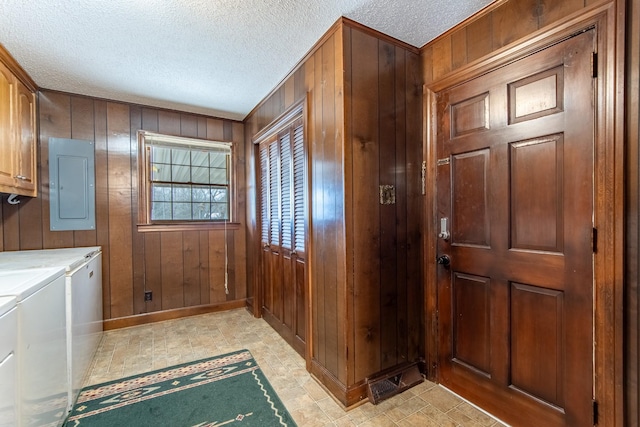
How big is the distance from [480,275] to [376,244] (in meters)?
0.68


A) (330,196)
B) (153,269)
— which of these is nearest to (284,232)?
(330,196)

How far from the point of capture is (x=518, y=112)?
1.57 m

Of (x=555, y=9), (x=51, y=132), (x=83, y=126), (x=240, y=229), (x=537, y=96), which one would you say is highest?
(x=555, y=9)

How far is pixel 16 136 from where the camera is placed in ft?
7.56

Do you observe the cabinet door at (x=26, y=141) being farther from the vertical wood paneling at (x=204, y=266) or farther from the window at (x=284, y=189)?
the window at (x=284, y=189)

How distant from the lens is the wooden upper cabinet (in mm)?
2109

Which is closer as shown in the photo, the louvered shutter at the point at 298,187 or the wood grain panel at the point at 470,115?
the wood grain panel at the point at 470,115

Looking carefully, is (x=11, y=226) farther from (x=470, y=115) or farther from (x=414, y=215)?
(x=470, y=115)

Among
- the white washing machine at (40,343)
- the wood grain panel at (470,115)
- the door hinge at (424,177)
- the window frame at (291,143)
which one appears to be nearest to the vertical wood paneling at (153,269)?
the window frame at (291,143)

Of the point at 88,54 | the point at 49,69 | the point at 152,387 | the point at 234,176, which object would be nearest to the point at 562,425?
the point at 152,387

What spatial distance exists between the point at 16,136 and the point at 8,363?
2.17 metres

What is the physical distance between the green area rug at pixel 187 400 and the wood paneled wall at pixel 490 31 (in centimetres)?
257

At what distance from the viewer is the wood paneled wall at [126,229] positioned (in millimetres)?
2744

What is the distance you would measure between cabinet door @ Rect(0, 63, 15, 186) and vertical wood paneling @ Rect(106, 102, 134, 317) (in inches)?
32.6
